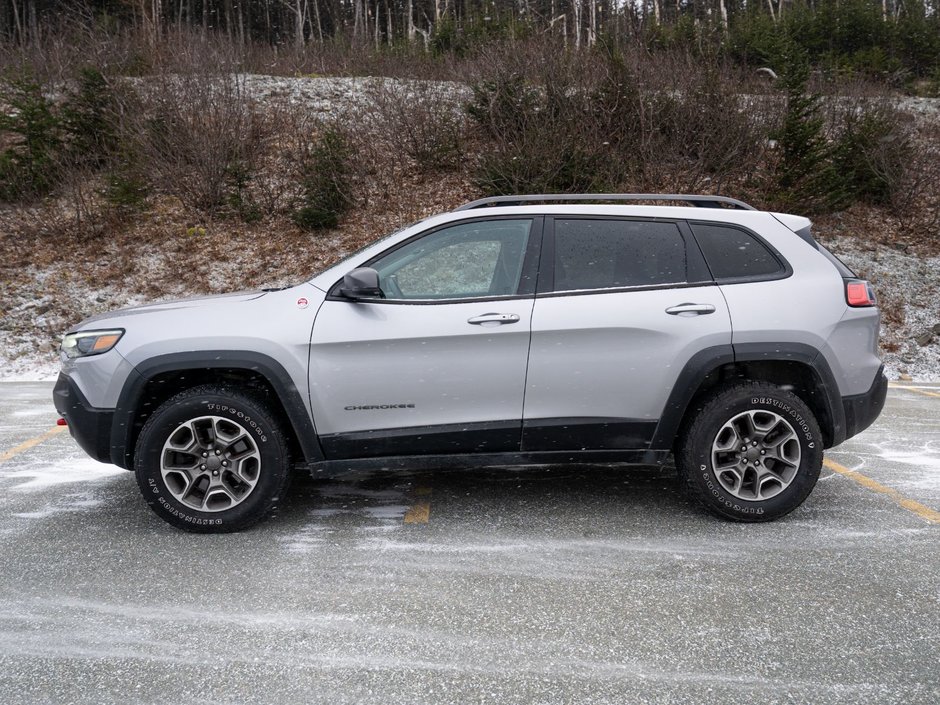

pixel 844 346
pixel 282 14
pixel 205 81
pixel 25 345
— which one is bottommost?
pixel 25 345

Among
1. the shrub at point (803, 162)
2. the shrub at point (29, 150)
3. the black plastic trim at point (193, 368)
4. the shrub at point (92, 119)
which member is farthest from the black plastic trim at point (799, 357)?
the shrub at point (29, 150)

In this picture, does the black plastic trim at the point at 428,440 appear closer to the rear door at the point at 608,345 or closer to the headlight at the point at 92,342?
the rear door at the point at 608,345

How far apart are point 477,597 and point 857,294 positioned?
273 cm

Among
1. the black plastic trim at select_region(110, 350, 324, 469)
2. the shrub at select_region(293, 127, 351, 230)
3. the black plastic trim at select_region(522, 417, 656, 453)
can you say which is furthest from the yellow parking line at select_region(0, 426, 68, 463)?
the shrub at select_region(293, 127, 351, 230)

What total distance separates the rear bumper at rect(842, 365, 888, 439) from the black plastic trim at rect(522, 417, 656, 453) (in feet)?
3.63

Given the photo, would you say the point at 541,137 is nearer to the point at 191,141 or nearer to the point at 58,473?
the point at 191,141

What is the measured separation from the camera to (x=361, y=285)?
3953 mm

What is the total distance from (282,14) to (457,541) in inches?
1792

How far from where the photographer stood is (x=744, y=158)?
50.4ft

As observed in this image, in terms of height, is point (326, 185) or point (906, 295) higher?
point (326, 185)

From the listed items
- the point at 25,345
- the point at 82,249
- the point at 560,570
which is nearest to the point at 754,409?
the point at 560,570

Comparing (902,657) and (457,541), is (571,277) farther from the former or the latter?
(902,657)

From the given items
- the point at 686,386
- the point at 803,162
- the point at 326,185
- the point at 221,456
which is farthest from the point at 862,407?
the point at 326,185

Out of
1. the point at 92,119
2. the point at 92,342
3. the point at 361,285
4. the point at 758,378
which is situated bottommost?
the point at 758,378
